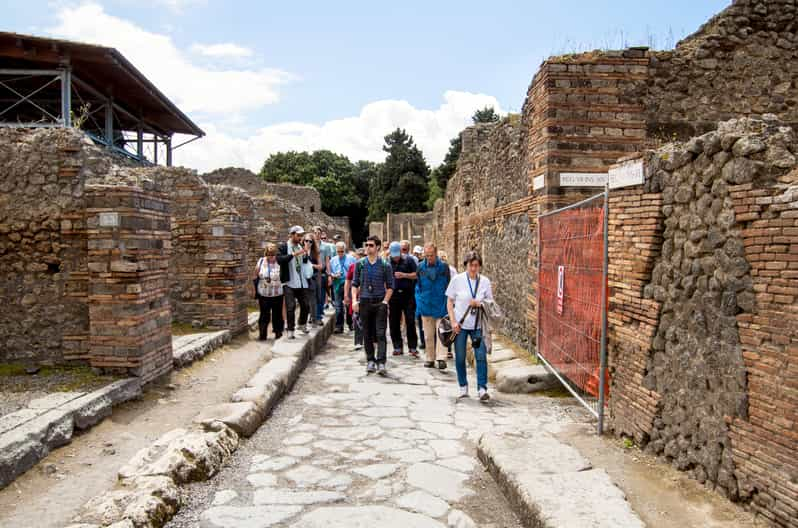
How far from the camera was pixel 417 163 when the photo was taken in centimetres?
5294

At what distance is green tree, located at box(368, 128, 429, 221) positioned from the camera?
50.9 m

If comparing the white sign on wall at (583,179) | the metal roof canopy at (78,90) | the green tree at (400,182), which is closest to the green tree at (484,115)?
the green tree at (400,182)

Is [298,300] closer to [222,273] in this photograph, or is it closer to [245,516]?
[222,273]

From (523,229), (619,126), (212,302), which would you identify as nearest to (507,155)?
(523,229)

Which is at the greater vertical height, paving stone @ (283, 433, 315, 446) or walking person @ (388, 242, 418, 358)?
walking person @ (388, 242, 418, 358)

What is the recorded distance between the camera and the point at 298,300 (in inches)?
376

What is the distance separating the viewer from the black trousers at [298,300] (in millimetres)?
9242

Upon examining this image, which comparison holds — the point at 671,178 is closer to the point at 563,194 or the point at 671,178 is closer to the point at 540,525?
the point at 540,525

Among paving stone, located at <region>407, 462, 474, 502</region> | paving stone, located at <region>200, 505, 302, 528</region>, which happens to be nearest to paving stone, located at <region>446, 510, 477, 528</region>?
paving stone, located at <region>407, 462, 474, 502</region>

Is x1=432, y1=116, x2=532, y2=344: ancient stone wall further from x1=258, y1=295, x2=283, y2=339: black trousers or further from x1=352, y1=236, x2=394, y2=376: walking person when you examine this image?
x1=258, y1=295, x2=283, y2=339: black trousers

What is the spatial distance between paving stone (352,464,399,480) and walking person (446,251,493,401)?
2114 mm

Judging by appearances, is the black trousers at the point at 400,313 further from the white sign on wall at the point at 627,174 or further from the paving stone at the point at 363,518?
the paving stone at the point at 363,518

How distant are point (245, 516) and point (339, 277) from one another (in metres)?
7.73

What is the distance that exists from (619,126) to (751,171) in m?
4.74
